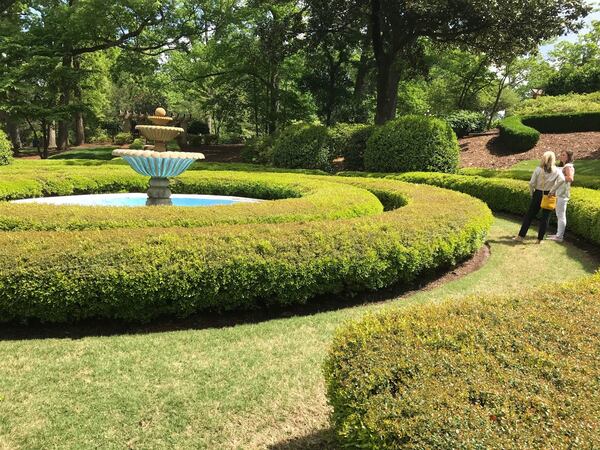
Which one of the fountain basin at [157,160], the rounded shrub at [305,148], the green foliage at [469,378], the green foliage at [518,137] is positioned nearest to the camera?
the green foliage at [469,378]

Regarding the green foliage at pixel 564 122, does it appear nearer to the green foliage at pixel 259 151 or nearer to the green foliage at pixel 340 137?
the green foliage at pixel 340 137

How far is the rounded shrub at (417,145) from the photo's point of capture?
15.2 metres

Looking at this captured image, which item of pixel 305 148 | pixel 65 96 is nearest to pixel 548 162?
pixel 305 148

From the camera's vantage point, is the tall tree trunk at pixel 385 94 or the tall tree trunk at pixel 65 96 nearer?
the tall tree trunk at pixel 385 94

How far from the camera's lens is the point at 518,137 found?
19.4m

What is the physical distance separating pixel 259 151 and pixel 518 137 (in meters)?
11.7

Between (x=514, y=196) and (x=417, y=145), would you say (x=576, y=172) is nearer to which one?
(x=417, y=145)

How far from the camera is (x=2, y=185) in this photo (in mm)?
9891

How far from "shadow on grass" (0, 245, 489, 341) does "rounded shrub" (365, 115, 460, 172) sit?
1027 cm

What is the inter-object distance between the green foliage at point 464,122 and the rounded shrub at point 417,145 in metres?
8.34

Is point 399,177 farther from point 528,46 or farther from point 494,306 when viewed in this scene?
point 494,306

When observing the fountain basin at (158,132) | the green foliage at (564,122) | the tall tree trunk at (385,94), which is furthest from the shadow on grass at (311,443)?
the green foliage at (564,122)

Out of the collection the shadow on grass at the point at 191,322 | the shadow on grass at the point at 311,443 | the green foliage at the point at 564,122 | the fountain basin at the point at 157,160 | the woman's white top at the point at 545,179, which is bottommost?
the shadow on grass at the point at 311,443

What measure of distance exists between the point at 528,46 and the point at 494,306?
17153 millimetres
